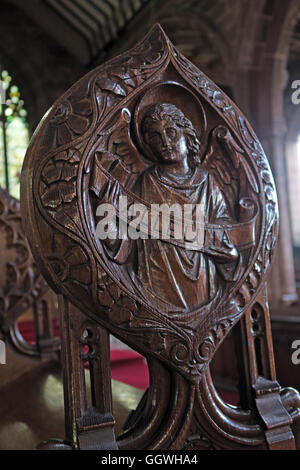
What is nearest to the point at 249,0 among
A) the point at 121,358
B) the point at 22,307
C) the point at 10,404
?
the point at 121,358

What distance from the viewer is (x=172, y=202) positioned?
0.76m

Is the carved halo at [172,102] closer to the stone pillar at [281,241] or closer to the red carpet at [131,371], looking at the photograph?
the red carpet at [131,371]

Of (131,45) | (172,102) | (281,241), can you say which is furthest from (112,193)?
(131,45)

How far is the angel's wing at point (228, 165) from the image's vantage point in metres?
0.83

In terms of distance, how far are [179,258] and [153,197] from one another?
0.11m

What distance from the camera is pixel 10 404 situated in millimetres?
1232

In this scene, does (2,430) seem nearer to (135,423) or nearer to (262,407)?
(135,423)

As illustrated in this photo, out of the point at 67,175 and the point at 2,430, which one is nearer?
the point at 67,175

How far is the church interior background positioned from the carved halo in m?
0.64

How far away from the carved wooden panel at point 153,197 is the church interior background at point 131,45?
450 mm

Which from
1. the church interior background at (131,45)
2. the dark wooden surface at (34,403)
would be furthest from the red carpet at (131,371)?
the dark wooden surface at (34,403)

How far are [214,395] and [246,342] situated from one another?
0.12 metres

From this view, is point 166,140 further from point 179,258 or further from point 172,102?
point 179,258

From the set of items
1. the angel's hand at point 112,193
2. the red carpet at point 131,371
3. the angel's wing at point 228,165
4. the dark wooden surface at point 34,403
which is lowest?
the red carpet at point 131,371
